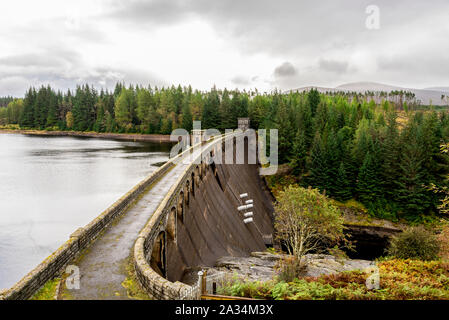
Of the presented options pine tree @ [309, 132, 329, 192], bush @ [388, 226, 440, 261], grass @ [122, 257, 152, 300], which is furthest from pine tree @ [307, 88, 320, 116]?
grass @ [122, 257, 152, 300]

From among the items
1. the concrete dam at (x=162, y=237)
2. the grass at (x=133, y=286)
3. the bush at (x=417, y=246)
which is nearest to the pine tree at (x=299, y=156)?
the concrete dam at (x=162, y=237)

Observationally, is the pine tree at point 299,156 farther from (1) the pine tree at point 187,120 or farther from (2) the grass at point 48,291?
(2) the grass at point 48,291

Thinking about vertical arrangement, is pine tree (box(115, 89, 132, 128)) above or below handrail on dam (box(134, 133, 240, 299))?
above

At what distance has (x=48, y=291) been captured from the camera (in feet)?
35.8

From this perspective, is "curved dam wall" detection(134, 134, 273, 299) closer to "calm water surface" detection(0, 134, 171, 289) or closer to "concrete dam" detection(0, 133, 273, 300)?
"concrete dam" detection(0, 133, 273, 300)

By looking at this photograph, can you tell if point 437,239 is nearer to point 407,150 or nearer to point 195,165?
point 195,165

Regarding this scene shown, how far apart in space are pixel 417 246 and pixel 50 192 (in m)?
48.9

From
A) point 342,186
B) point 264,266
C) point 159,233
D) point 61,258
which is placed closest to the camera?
point 61,258

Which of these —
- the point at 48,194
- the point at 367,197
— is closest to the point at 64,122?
the point at 48,194

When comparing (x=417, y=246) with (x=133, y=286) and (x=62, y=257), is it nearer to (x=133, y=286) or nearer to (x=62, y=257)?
(x=133, y=286)

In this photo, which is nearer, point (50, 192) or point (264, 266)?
point (264, 266)

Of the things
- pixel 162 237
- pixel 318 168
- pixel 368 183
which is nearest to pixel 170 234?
pixel 162 237

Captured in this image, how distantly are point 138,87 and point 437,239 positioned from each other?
146916 mm

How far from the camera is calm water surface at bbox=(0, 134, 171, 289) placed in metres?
29.2
